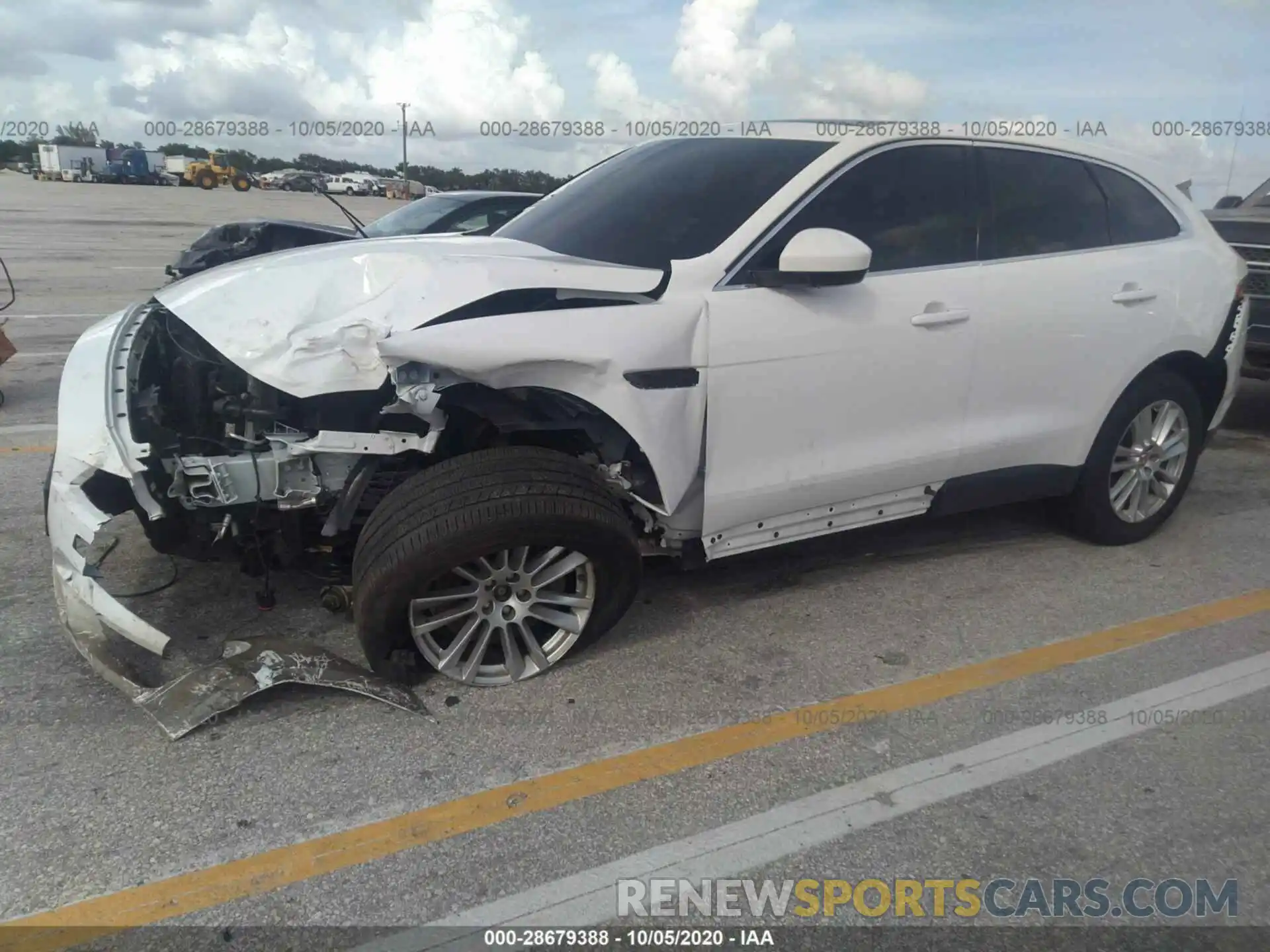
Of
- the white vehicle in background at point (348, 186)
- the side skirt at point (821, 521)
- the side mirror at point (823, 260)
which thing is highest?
the white vehicle in background at point (348, 186)

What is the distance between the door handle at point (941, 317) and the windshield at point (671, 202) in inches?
28.6

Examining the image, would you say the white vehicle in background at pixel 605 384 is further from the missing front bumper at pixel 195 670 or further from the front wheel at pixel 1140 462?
the front wheel at pixel 1140 462

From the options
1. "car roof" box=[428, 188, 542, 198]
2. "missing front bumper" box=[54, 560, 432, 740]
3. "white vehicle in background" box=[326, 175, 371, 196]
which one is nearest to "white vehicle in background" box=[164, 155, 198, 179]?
"white vehicle in background" box=[326, 175, 371, 196]

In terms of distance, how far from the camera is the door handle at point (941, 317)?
366cm

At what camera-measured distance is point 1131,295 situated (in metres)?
4.23

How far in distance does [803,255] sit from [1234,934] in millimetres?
2265

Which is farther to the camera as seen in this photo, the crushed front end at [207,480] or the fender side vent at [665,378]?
the fender side vent at [665,378]

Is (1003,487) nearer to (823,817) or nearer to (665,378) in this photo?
(665,378)

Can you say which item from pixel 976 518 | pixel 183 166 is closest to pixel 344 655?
pixel 976 518

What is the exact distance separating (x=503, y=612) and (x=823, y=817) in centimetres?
122

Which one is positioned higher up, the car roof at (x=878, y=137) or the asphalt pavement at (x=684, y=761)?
the car roof at (x=878, y=137)

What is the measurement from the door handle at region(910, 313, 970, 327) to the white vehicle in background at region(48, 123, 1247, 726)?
11 millimetres

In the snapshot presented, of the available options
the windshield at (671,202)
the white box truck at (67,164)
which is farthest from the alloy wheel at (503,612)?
the white box truck at (67,164)

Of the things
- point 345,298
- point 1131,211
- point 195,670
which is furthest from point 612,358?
point 1131,211
